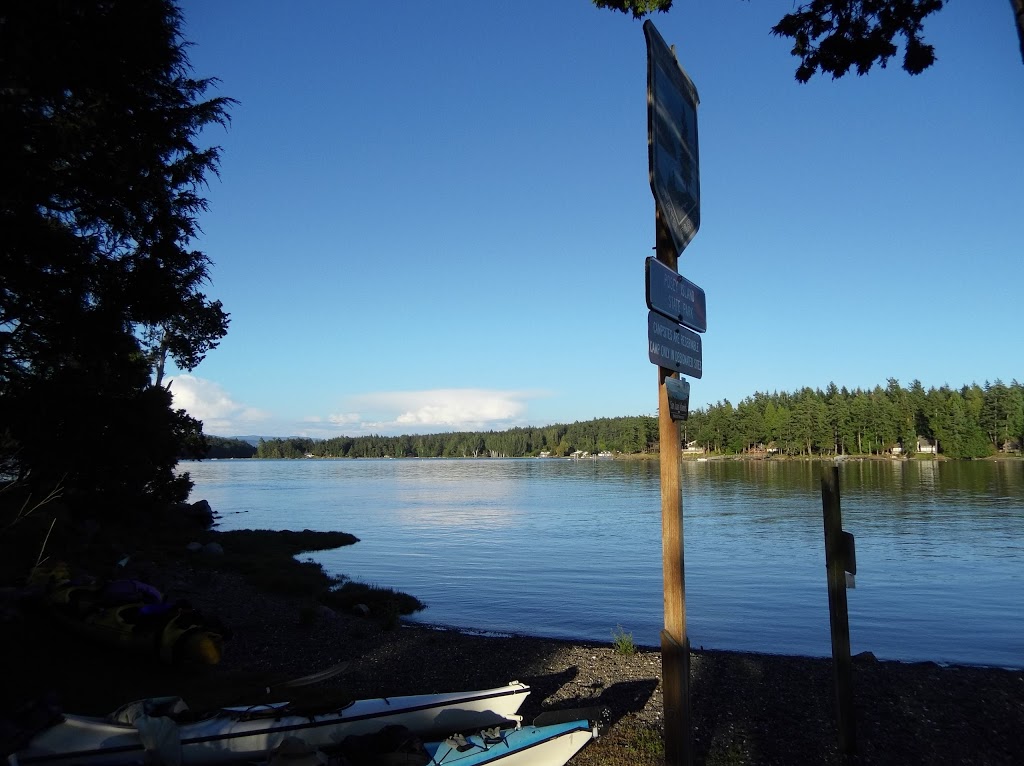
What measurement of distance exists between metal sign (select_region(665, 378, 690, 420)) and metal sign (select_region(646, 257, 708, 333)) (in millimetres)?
375

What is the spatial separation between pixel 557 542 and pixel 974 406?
125355 mm

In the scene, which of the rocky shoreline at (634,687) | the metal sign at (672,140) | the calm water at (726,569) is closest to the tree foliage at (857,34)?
the metal sign at (672,140)

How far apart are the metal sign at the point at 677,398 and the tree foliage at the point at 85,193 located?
9.46 m

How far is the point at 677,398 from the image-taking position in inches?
174

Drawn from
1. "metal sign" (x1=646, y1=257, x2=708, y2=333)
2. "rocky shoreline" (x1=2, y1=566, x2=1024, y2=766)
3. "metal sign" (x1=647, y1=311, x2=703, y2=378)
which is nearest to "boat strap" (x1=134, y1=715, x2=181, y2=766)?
"rocky shoreline" (x1=2, y1=566, x2=1024, y2=766)

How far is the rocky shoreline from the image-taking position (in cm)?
611

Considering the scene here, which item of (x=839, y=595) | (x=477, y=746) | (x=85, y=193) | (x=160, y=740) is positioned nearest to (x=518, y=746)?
(x=477, y=746)

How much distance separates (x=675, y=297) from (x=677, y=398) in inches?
23.6

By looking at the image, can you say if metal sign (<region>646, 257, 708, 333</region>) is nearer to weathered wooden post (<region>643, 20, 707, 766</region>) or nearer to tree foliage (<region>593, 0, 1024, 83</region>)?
weathered wooden post (<region>643, 20, 707, 766</region>)

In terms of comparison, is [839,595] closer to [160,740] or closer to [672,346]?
[672,346]

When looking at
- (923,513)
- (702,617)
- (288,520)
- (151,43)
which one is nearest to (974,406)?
(923,513)

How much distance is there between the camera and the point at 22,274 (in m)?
11.3

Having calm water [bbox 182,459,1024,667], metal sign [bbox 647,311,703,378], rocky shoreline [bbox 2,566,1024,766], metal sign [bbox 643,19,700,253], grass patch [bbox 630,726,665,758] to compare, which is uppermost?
metal sign [bbox 643,19,700,253]

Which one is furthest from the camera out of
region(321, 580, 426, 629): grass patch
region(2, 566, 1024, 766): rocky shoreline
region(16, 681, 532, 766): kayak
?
region(321, 580, 426, 629): grass patch
